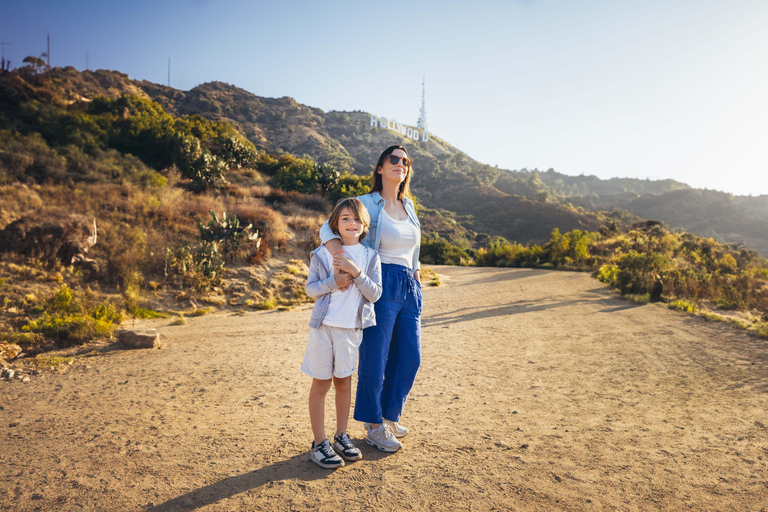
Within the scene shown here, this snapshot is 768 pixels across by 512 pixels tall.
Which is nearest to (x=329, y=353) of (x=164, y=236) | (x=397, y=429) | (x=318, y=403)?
(x=318, y=403)

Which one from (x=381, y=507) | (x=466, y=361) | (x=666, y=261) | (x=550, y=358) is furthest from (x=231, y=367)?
(x=666, y=261)

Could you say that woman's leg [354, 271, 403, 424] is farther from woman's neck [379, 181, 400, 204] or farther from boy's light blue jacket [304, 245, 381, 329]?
woman's neck [379, 181, 400, 204]

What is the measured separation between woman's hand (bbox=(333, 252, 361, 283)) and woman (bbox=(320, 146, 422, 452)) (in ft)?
0.49

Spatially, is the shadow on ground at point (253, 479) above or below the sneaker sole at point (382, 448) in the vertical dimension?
below

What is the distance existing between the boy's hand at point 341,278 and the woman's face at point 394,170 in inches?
34.5

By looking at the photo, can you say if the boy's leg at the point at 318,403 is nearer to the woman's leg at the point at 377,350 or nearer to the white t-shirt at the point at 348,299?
the woman's leg at the point at 377,350

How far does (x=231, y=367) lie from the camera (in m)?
5.45

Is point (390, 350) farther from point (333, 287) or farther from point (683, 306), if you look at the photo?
point (683, 306)

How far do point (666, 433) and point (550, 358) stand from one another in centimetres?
259

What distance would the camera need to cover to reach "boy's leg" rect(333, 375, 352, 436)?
2.85m

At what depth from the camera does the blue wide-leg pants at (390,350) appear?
9.60ft

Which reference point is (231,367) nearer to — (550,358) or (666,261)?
(550,358)

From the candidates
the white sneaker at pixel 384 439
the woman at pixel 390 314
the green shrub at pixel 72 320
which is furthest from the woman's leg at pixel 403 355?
the green shrub at pixel 72 320

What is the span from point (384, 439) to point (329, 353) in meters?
0.88
